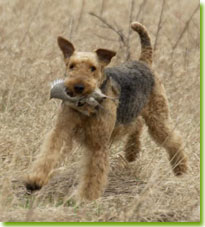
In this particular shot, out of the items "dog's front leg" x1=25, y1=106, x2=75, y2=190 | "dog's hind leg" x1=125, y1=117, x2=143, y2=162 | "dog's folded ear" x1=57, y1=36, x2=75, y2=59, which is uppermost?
"dog's folded ear" x1=57, y1=36, x2=75, y2=59

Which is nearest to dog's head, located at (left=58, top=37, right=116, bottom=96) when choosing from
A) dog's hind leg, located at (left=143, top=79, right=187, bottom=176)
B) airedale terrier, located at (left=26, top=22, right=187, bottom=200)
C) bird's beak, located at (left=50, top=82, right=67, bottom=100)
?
airedale terrier, located at (left=26, top=22, right=187, bottom=200)

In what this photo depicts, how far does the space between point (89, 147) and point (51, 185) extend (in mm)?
487

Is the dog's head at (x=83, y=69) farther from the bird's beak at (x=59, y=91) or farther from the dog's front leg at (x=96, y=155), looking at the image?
the dog's front leg at (x=96, y=155)

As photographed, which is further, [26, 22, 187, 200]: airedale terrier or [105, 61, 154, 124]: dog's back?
[105, 61, 154, 124]: dog's back

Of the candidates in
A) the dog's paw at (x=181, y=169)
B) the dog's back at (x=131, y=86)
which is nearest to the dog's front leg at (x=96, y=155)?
the dog's back at (x=131, y=86)

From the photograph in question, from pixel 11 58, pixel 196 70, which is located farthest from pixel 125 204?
pixel 196 70

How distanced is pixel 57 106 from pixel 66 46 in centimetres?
153

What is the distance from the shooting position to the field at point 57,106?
14.4 ft

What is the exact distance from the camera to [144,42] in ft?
19.2

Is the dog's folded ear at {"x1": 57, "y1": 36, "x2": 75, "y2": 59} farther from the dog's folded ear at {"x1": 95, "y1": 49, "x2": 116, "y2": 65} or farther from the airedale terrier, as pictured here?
the dog's folded ear at {"x1": 95, "y1": 49, "x2": 116, "y2": 65}

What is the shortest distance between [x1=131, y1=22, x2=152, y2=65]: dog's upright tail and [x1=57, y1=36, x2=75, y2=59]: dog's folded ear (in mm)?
1201

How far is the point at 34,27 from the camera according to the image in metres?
8.59

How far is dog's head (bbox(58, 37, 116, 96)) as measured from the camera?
14.1 feet

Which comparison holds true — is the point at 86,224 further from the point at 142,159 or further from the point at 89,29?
the point at 89,29
